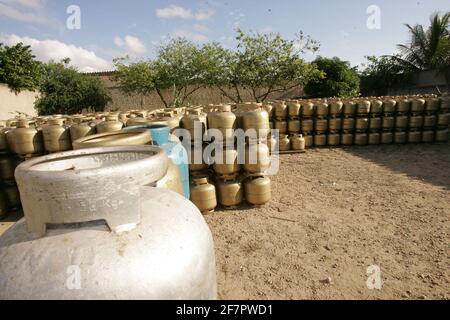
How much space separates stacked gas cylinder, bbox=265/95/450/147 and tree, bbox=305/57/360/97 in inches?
372

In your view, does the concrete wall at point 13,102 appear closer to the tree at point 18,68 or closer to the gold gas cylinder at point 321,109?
the tree at point 18,68

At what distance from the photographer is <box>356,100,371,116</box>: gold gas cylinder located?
8.91 meters

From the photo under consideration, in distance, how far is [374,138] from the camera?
30.3ft

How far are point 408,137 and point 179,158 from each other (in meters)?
9.08

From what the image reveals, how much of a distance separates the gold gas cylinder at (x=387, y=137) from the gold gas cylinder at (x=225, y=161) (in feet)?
22.7

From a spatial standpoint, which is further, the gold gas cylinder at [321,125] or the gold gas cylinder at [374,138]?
the gold gas cylinder at [374,138]

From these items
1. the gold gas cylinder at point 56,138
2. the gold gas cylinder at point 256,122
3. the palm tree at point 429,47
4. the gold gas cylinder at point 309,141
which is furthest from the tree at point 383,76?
the gold gas cylinder at point 56,138

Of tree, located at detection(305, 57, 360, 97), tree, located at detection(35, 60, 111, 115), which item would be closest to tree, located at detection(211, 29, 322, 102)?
tree, located at detection(305, 57, 360, 97)

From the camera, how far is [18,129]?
482 cm

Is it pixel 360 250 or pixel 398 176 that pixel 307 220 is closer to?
pixel 360 250

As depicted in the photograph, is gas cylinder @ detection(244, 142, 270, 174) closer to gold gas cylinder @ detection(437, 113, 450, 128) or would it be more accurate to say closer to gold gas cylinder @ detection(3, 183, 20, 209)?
gold gas cylinder @ detection(3, 183, 20, 209)

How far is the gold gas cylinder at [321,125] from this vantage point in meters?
9.08

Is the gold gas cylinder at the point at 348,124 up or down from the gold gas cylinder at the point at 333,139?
up

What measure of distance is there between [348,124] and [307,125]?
138 centimetres
